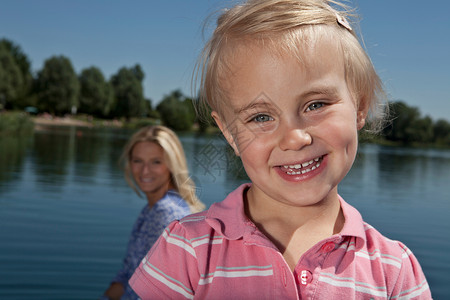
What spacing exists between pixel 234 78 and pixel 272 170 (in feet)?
0.84

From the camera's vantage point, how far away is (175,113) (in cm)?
6116

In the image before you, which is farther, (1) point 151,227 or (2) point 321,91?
(1) point 151,227

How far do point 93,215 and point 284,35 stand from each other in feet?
26.4

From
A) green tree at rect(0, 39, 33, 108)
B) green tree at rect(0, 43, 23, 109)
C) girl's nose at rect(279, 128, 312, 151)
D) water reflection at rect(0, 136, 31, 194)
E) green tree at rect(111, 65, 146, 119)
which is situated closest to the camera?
girl's nose at rect(279, 128, 312, 151)

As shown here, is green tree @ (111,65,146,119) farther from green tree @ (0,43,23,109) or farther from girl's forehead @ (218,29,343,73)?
girl's forehead @ (218,29,343,73)

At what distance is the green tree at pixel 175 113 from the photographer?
2309 inches

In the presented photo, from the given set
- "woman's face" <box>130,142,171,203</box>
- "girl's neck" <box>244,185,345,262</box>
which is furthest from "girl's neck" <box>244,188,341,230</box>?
"woman's face" <box>130,142,171,203</box>

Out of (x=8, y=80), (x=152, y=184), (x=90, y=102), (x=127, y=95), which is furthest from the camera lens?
(x=127, y=95)

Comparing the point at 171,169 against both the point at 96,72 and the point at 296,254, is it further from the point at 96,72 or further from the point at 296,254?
the point at 96,72

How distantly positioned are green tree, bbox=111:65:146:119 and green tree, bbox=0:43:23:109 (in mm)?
16623

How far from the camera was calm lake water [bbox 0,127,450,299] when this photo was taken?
191 inches

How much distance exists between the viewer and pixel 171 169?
12.8 feet

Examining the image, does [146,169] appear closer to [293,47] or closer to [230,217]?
[230,217]

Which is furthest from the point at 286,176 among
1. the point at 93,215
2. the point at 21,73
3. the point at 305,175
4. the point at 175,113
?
the point at 175,113
